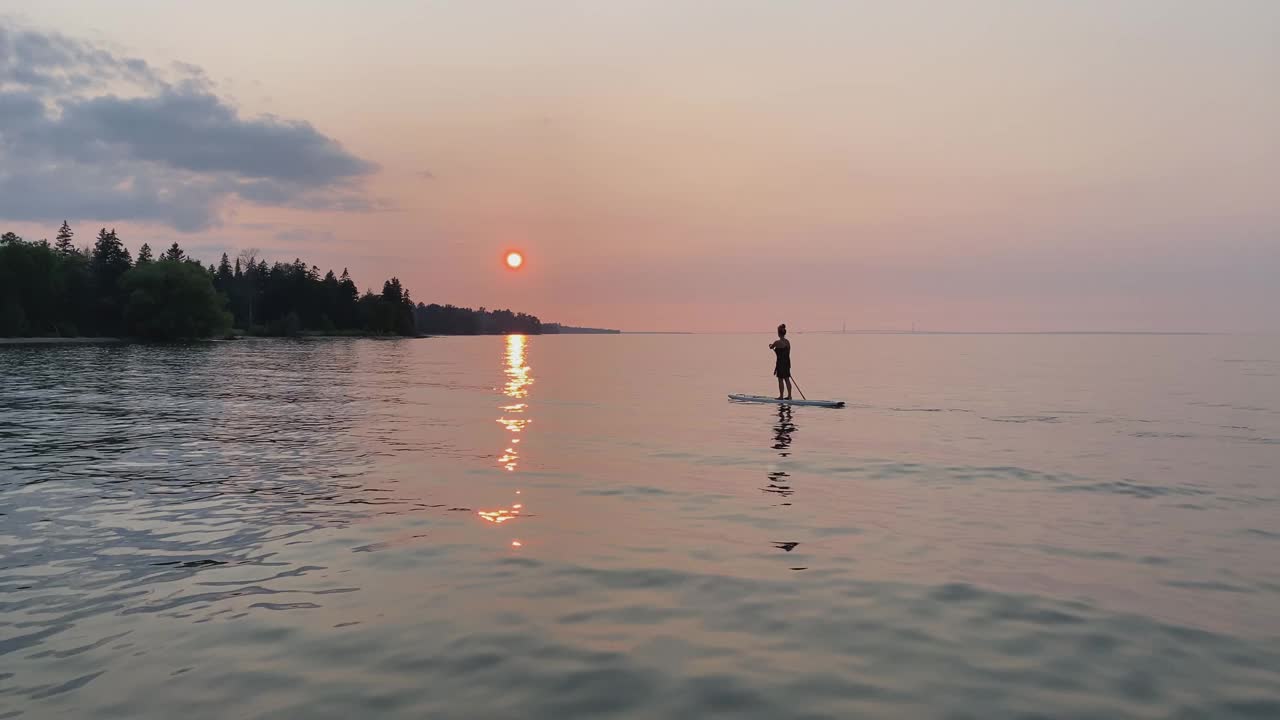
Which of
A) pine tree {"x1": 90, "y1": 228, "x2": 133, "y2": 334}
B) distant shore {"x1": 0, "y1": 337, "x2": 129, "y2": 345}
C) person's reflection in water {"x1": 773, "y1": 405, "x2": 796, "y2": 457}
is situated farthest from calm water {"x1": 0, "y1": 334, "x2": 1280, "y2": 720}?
pine tree {"x1": 90, "y1": 228, "x2": 133, "y2": 334}

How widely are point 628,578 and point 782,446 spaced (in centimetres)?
1511

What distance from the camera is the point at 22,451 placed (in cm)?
Answer: 2134

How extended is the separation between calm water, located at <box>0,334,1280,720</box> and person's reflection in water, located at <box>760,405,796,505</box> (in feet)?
0.52

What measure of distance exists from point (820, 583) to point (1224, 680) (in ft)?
14.8

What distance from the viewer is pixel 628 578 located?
429 inches

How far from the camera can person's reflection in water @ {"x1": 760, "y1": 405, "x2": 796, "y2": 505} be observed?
17.8 m

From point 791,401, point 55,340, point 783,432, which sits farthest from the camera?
point 55,340

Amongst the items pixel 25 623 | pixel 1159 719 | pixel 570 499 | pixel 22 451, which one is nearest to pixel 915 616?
pixel 1159 719

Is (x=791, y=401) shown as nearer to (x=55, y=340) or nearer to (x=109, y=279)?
(x=55, y=340)

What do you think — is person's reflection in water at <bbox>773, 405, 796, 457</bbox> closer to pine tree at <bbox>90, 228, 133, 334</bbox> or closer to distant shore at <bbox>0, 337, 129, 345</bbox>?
distant shore at <bbox>0, 337, 129, 345</bbox>

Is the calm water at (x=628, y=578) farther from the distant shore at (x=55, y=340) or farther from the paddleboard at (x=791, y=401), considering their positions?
the distant shore at (x=55, y=340)

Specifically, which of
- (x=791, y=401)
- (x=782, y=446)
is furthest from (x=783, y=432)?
(x=791, y=401)

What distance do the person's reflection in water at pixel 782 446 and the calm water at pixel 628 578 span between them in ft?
0.52

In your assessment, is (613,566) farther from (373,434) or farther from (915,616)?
(373,434)
